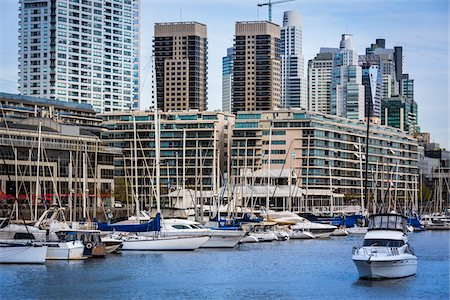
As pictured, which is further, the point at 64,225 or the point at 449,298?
the point at 64,225

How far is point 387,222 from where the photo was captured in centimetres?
7306

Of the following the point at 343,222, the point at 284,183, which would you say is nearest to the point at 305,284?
the point at 343,222

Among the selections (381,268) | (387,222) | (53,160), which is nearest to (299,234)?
(53,160)

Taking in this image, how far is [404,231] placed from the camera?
72500 millimetres

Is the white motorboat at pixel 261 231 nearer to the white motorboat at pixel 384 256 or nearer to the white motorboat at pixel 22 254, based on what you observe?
the white motorboat at pixel 22 254

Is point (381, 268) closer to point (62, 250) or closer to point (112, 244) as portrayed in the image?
point (62, 250)

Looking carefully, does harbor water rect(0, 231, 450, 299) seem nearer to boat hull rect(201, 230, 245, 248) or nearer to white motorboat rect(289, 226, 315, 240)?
boat hull rect(201, 230, 245, 248)

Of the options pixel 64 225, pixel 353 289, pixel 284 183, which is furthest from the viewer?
pixel 284 183

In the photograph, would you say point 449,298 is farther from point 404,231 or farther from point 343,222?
point 343,222

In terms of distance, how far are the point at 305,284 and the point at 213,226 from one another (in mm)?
38909

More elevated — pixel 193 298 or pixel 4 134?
pixel 4 134

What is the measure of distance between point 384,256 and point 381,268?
0.81m

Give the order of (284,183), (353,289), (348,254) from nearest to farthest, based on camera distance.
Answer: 1. (353,289)
2. (348,254)
3. (284,183)

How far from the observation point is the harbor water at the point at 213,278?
197 ft
